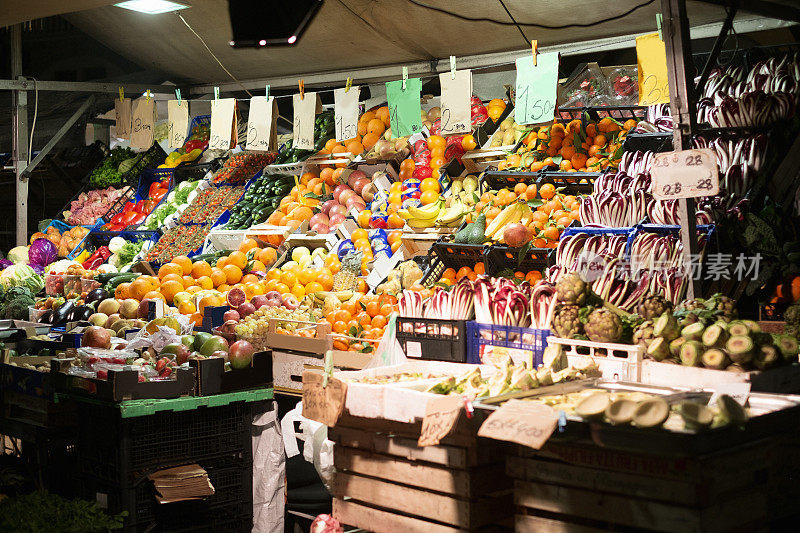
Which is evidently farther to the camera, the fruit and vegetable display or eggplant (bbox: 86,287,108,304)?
the fruit and vegetable display

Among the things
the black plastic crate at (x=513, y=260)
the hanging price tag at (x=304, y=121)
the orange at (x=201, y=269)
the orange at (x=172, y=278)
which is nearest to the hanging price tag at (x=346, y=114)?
the hanging price tag at (x=304, y=121)

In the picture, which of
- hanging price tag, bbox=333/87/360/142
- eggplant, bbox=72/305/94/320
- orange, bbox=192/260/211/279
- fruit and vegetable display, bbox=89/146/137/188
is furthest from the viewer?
fruit and vegetable display, bbox=89/146/137/188

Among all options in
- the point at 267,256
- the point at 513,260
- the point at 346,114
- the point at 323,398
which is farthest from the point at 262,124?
the point at 323,398

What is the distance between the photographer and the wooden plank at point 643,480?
2.42 meters

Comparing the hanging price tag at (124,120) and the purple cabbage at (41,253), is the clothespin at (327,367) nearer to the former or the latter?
the hanging price tag at (124,120)

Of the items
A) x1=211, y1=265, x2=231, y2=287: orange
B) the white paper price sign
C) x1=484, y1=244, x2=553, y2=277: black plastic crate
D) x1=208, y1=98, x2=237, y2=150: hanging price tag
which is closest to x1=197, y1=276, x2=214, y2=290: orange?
x1=211, y1=265, x2=231, y2=287: orange

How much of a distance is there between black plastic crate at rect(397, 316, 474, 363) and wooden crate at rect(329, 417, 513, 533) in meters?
0.65

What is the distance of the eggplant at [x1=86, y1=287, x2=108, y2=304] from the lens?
7.21 metres

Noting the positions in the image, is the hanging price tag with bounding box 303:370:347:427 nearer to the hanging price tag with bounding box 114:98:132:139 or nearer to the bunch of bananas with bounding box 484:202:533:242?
the bunch of bananas with bounding box 484:202:533:242

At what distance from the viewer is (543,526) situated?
9.04 ft

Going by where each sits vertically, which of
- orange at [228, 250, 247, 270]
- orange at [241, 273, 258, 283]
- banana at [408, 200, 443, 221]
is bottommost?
orange at [241, 273, 258, 283]

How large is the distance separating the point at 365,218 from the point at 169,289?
A: 1.75 metres

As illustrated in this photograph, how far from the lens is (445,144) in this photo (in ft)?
23.1

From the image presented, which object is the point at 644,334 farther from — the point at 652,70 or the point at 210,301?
the point at 210,301
